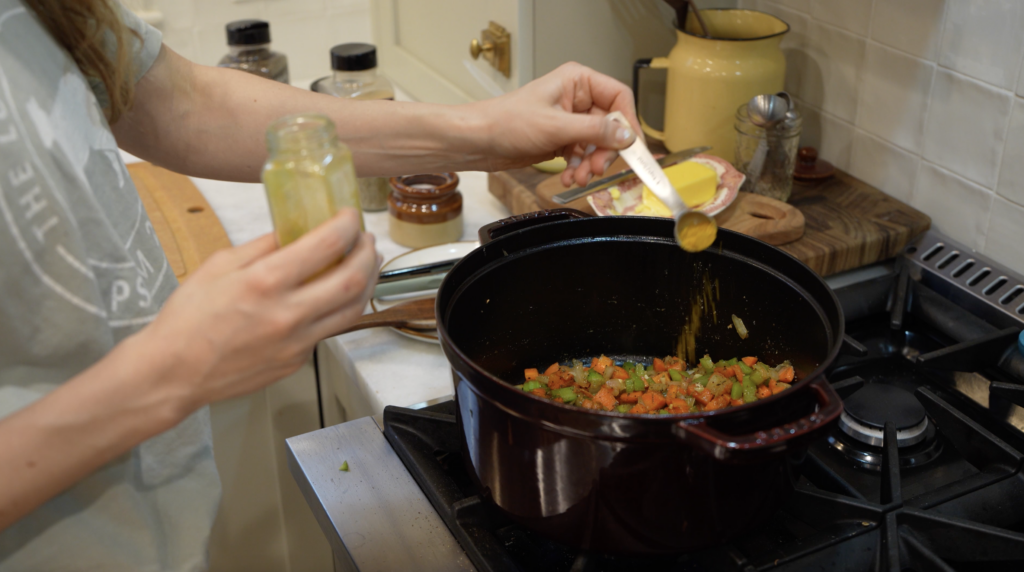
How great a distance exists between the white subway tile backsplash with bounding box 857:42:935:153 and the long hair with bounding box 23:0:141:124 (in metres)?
0.97

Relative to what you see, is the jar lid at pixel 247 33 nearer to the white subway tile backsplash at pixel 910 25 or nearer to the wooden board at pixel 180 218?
the wooden board at pixel 180 218

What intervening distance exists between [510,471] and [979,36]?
825 mm

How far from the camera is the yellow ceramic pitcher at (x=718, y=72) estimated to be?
1.27 m

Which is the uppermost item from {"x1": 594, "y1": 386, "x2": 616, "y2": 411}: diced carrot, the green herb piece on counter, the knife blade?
the knife blade

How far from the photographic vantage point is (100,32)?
688mm

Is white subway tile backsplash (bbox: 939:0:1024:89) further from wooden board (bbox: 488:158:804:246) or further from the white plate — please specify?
the white plate

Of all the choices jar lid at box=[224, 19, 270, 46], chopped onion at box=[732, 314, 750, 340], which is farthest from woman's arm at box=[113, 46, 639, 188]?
jar lid at box=[224, 19, 270, 46]

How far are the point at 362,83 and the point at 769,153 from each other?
67 centimetres

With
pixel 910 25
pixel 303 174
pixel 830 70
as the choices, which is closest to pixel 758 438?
pixel 303 174

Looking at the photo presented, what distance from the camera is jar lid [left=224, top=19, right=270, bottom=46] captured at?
1542 mm

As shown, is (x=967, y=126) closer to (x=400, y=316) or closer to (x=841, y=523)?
(x=841, y=523)

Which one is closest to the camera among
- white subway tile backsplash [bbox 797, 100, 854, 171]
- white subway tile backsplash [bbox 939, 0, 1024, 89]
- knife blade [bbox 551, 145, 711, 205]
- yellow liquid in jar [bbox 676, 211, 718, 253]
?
yellow liquid in jar [bbox 676, 211, 718, 253]

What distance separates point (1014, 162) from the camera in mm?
1044

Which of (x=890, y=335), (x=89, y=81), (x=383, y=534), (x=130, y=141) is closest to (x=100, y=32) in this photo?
(x=89, y=81)
